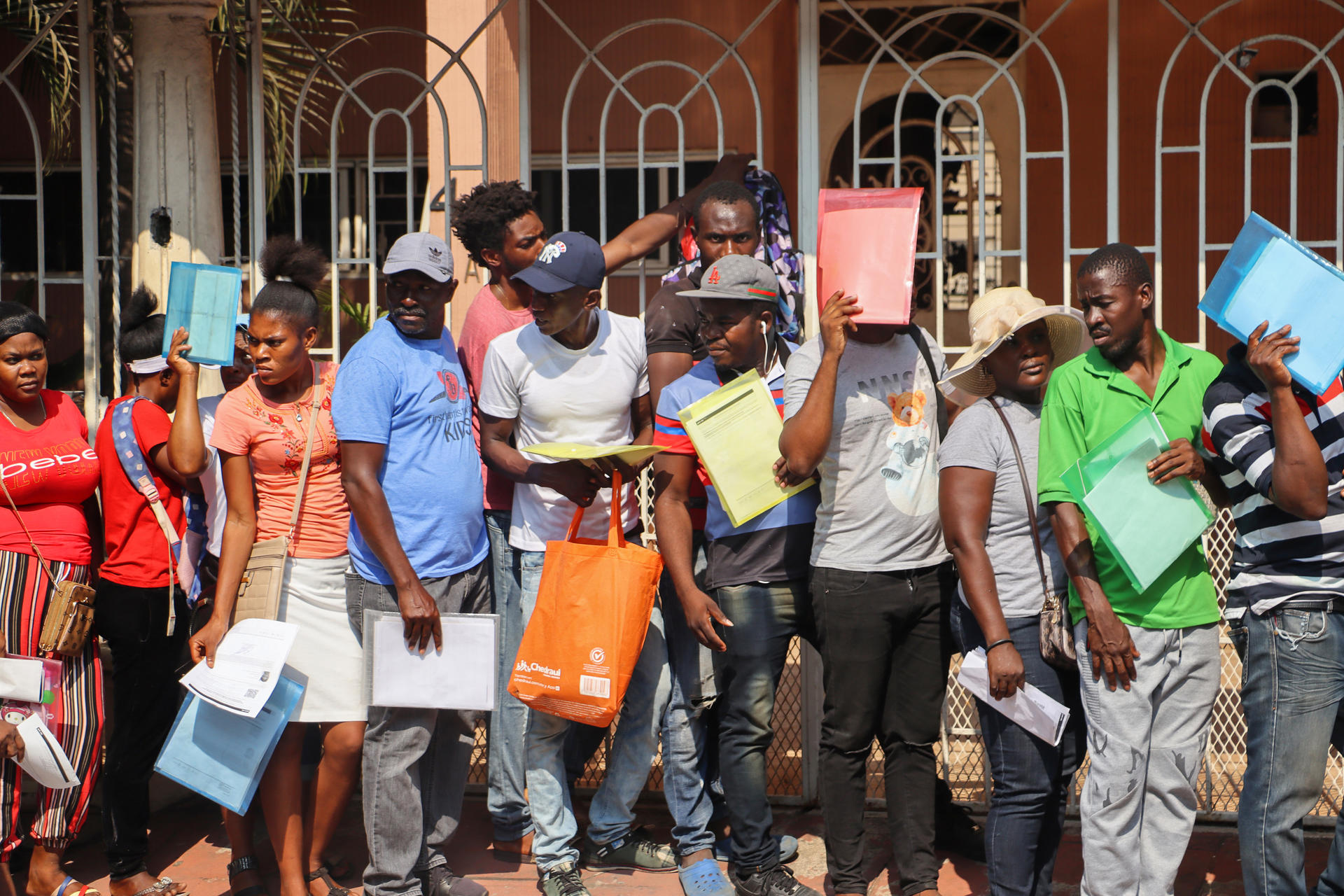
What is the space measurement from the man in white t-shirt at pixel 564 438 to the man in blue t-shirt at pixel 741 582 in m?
0.19

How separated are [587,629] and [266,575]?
38.0 inches

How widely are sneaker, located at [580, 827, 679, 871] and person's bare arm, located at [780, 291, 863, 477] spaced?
1.46m

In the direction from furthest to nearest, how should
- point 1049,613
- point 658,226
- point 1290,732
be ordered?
point 658,226
point 1049,613
point 1290,732

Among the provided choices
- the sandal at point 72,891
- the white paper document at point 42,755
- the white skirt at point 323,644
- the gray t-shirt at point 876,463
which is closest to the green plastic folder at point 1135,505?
the gray t-shirt at point 876,463

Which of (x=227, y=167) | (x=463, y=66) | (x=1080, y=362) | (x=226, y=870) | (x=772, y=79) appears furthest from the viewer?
(x=227, y=167)

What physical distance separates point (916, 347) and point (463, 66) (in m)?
2.14

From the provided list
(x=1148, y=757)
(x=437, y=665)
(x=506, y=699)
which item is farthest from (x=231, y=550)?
(x=1148, y=757)

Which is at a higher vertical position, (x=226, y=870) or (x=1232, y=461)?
(x=1232, y=461)

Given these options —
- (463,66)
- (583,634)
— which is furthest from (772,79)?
(583,634)

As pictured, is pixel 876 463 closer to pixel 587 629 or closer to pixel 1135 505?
pixel 1135 505

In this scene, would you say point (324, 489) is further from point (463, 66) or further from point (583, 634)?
point (463, 66)

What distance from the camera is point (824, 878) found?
156 inches

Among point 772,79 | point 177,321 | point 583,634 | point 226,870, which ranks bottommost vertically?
point 226,870

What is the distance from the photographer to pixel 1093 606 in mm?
3133
